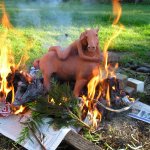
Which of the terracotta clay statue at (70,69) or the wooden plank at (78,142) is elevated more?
the terracotta clay statue at (70,69)

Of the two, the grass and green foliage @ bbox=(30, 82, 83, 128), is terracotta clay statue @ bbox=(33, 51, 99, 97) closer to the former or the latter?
green foliage @ bbox=(30, 82, 83, 128)

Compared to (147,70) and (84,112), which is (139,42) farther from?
(84,112)

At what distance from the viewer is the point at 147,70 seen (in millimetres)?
4402

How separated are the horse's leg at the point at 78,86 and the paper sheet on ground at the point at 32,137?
41 cm

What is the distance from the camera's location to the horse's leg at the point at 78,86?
10.3 feet

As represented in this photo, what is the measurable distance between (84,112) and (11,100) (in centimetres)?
66

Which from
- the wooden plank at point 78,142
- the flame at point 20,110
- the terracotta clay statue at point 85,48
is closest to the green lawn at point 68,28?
the terracotta clay statue at point 85,48

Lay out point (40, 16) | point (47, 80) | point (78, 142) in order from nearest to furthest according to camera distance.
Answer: point (78, 142)
point (47, 80)
point (40, 16)

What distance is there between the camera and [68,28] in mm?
6859

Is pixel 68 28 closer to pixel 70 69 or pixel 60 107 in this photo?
pixel 70 69

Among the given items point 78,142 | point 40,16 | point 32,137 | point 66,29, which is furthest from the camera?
point 40,16

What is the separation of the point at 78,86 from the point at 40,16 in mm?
5737

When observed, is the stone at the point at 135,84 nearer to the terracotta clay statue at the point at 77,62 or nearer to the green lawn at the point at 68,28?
the terracotta clay statue at the point at 77,62

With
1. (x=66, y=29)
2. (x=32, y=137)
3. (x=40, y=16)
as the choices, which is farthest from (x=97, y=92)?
(x=40, y=16)
